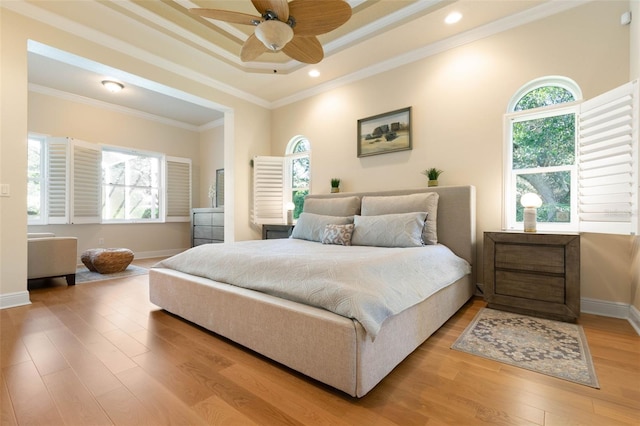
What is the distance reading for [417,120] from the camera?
3670 mm

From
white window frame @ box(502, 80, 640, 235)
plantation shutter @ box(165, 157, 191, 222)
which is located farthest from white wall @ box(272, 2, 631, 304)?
plantation shutter @ box(165, 157, 191, 222)

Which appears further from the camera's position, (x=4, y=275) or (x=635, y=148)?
(x=4, y=275)

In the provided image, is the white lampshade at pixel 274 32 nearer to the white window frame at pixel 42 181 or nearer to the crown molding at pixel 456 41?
the crown molding at pixel 456 41

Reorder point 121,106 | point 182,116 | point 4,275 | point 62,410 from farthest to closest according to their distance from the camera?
point 182,116
point 121,106
point 4,275
point 62,410

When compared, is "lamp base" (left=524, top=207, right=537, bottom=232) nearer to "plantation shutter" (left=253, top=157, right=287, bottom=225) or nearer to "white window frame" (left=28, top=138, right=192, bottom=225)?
"plantation shutter" (left=253, top=157, right=287, bottom=225)

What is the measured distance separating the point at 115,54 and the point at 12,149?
1.53 meters

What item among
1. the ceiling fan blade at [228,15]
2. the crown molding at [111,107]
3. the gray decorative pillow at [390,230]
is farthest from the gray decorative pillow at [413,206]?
the crown molding at [111,107]

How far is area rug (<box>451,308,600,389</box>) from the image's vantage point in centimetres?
165

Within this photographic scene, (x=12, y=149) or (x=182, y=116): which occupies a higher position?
(x=182, y=116)

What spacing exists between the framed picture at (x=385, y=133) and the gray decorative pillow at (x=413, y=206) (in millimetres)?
856

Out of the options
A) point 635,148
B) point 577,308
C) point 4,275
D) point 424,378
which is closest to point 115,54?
point 4,275

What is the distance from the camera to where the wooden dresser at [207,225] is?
18.6 feet

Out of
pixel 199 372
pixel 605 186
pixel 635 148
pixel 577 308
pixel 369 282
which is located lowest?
pixel 199 372

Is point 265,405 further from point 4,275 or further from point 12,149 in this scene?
point 12,149
